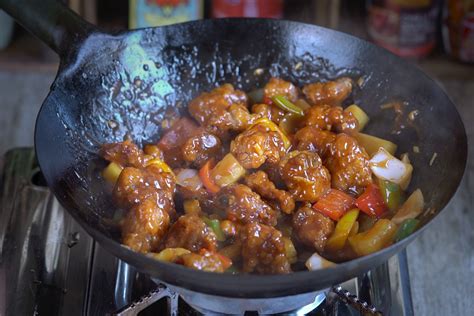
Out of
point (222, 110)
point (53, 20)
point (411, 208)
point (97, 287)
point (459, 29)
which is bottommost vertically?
point (97, 287)

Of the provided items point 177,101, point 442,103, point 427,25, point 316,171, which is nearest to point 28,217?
point 177,101

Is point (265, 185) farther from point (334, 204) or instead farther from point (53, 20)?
point (53, 20)

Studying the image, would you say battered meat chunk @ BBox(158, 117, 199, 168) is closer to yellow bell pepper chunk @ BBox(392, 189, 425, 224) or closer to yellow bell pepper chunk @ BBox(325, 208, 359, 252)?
yellow bell pepper chunk @ BBox(325, 208, 359, 252)

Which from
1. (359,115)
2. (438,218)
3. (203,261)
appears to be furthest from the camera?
(438,218)

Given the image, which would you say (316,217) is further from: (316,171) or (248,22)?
(248,22)

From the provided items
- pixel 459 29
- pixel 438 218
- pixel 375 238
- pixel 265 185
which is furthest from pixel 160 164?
pixel 459 29

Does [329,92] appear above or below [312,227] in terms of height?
above

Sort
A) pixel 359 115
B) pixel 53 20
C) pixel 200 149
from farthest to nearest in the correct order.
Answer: pixel 359 115, pixel 200 149, pixel 53 20

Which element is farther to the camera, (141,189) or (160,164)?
(160,164)
